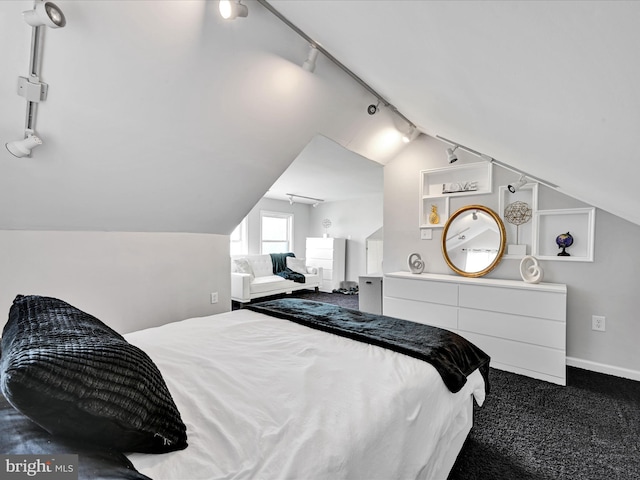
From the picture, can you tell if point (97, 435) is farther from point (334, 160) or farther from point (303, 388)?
point (334, 160)

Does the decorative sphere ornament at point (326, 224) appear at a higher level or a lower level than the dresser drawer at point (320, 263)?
higher

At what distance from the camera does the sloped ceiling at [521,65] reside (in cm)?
58

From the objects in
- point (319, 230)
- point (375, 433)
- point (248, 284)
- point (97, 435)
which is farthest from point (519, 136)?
point (319, 230)

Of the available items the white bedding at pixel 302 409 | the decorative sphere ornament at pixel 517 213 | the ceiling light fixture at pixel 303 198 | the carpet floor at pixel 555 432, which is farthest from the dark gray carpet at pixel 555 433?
the ceiling light fixture at pixel 303 198

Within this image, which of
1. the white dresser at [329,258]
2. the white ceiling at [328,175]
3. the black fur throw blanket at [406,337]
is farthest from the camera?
the white dresser at [329,258]

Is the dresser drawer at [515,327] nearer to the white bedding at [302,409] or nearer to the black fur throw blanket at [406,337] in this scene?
the black fur throw blanket at [406,337]

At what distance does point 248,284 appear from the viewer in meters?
5.27

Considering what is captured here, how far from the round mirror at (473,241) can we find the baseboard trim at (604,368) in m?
1.09

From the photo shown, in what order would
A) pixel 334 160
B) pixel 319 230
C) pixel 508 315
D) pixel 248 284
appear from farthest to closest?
pixel 319 230, pixel 248 284, pixel 334 160, pixel 508 315

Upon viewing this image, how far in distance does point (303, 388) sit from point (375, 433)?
0.30 m

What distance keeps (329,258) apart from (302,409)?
5.95 meters

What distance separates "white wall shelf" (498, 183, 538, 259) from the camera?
3.00 m

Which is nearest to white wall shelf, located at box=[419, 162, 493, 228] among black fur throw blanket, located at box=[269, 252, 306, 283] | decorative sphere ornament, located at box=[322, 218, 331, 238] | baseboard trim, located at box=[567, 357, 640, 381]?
baseboard trim, located at box=[567, 357, 640, 381]

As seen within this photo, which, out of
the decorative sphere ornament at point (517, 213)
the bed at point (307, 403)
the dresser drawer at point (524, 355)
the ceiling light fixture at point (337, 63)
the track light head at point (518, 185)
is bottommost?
the dresser drawer at point (524, 355)
